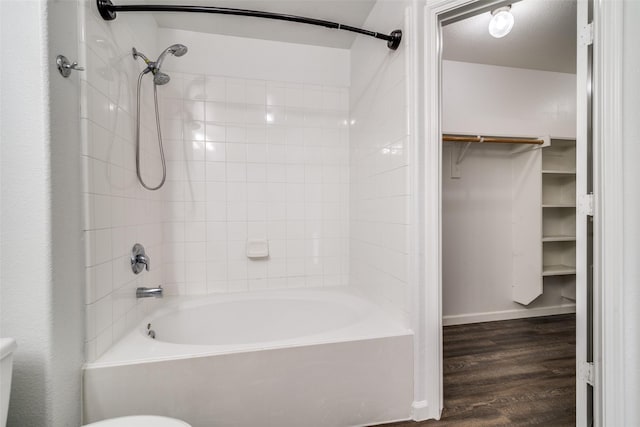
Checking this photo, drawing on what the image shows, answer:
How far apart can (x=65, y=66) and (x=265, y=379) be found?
149 cm

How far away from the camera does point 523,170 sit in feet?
8.91

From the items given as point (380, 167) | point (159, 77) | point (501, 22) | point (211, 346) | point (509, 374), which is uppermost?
point (501, 22)

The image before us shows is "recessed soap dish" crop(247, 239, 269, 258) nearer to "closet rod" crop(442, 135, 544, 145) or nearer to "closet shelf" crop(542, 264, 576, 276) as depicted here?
"closet rod" crop(442, 135, 544, 145)

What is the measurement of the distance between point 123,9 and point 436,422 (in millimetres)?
2483

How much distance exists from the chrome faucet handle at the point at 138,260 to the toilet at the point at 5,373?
0.69 meters

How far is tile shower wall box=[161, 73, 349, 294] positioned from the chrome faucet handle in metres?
0.51

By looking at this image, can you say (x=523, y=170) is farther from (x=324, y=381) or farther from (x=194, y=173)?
(x=194, y=173)

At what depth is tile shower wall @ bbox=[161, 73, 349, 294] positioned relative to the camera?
211 cm

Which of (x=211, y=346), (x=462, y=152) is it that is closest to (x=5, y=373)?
(x=211, y=346)

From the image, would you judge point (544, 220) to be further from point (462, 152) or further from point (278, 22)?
point (278, 22)

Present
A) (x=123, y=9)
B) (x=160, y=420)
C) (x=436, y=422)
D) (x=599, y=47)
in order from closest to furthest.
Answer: (x=160, y=420) < (x=599, y=47) < (x=123, y=9) < (x=436, y=422)

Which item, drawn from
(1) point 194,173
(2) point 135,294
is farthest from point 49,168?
(1) point 194,173

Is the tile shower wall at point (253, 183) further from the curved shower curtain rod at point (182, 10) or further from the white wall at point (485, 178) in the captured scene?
the white wall at point (485, 178)

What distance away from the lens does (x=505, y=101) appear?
273 cm
